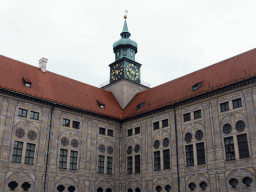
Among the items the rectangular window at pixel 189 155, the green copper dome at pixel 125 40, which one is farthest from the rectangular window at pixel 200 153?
the green copper dome at pixel 125 40

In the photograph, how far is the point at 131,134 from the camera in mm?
44594

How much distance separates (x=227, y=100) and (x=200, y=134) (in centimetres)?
501

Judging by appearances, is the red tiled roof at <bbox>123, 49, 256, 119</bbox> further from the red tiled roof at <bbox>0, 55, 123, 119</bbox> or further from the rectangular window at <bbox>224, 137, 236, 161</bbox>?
A: the rectangular window at <bbox>224, 137, 236, 161</bbox>

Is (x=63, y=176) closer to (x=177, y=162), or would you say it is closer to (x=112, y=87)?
(x=177, y=162)

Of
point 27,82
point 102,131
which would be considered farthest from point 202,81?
point 27,82

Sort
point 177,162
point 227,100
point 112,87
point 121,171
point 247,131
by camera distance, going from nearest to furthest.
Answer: point 247,131
point 227,100
point 177,162
point 121,171
point 112,87

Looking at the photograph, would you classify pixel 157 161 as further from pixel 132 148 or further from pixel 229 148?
pixel 229 148

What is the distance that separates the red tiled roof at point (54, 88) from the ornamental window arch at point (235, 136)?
56.8 feet

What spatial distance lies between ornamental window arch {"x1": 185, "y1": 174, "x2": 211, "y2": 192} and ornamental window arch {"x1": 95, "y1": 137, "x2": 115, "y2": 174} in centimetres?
1190

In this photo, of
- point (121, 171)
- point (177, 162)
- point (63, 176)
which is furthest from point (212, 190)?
point (63, 176)

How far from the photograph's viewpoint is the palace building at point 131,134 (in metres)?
33.4

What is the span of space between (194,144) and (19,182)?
795 inches

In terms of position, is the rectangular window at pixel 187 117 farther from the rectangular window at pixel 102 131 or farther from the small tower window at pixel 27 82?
the small tower window at pixel 27 82

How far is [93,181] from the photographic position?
4041 cm
